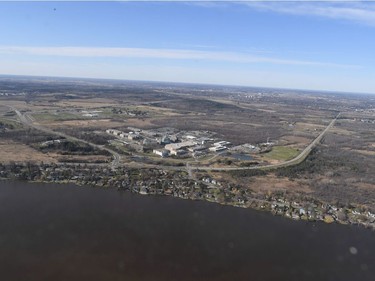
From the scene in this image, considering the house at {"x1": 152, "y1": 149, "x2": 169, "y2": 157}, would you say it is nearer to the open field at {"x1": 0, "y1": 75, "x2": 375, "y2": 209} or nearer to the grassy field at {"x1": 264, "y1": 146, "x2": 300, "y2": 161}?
the open field at {"x1": 0, "y1": 75, "x2": 375, "y2": 209}

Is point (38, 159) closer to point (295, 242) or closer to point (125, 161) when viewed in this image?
point (125, 161)

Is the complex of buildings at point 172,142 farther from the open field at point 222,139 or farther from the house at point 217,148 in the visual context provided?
the open field at point 222,139

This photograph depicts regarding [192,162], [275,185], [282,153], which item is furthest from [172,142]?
[275,185]

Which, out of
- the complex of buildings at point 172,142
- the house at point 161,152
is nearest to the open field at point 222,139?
the complex of buildings at point 172,142

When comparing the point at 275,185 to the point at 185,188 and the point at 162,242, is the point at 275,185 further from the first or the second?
the point at 162,242

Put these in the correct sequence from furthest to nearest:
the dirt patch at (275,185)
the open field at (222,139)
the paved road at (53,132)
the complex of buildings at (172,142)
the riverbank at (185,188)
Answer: the complex of buildings at (172,142), the paved road at (53,132), the open field at (222,139), the dirt patch at (275,185), the riverbank at (185,188)

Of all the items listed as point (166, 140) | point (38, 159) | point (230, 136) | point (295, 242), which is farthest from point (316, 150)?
point (38, 159)
